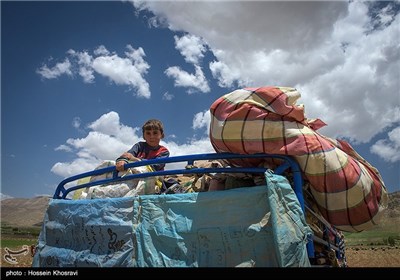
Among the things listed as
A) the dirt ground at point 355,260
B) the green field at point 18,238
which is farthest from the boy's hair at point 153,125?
the green field at point 18,238

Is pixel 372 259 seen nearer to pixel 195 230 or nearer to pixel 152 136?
pixel 152 136

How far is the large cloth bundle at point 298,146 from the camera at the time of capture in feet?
7.93

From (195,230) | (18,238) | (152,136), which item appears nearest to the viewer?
(195,230)

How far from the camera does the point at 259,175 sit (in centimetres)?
266

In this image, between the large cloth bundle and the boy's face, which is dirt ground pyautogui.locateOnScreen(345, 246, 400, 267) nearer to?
the boy's face

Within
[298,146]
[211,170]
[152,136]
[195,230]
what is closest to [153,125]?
[152,136]

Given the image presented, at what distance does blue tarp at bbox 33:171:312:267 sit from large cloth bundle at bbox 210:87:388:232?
1.07 feet

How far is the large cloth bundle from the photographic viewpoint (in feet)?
7.93

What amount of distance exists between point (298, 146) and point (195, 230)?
0.99 m

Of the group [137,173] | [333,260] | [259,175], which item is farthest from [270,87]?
[333,260]

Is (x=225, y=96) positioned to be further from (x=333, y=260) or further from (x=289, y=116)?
(x=333, y=260)

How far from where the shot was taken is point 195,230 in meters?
2.31

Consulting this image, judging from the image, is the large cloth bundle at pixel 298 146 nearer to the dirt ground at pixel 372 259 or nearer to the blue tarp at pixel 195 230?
the blue tarp at pixel 195 230

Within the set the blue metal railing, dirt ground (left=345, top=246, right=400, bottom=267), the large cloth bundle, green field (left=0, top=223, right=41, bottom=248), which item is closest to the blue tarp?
the blue metal railing
